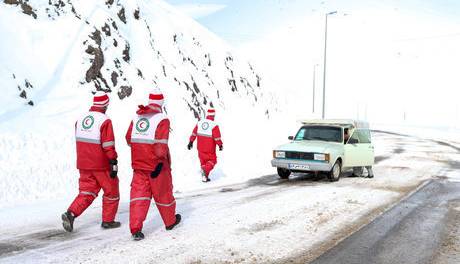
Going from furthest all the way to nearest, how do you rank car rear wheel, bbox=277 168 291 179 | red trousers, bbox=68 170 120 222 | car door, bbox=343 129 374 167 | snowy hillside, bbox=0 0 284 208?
1. car door, bbox=343 129 374 167
2. car rear wheel, bbox=277 168 291 179
3. snowy hillside, bbox=0 0 284 208
4. red trousers, bbox=68 170 120 222

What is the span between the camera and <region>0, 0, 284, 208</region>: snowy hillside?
10.3 metres

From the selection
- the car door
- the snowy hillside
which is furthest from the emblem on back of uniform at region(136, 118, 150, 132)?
the car door

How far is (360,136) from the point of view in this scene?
42.4 feet

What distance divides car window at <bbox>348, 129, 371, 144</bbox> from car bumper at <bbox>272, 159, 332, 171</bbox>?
1735 millimetres

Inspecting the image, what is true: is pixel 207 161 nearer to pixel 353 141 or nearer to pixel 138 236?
pixel 353 141

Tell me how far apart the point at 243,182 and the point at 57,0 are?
1209 cm

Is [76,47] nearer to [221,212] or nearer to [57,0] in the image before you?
[57,0]

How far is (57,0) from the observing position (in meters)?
18.0

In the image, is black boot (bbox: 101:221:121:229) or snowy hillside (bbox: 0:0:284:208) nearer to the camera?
black boot (bbox: 101:221:121:229)

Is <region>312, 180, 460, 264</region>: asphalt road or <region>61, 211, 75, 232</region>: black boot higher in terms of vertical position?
<region>61, 211, 75, 232</region>: black boot

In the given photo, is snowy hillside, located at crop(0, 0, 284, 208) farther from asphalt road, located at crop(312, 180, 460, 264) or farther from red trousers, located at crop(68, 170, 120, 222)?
asphalt road, located at crop(312, 180, 460, 264)

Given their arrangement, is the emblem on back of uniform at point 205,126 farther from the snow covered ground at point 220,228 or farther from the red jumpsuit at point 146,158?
the red jumpsuit at point 146,158

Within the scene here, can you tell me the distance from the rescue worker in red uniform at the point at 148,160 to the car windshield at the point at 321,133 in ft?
24.4

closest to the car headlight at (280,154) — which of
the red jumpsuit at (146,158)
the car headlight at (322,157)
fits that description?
the car headlight at (322,157)
